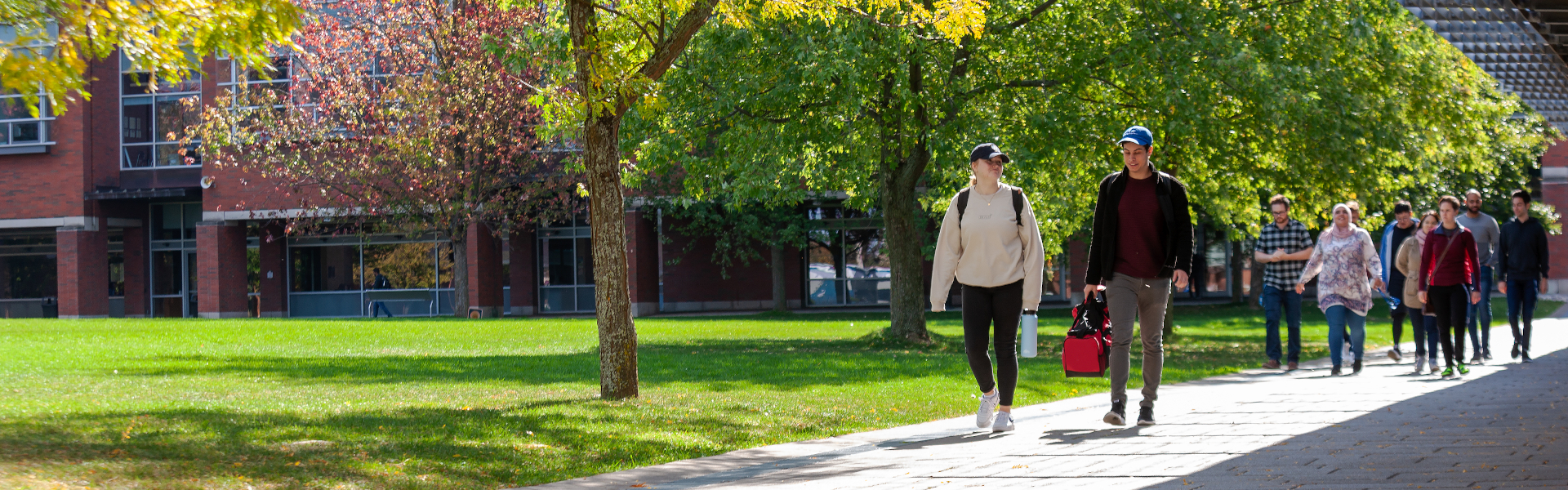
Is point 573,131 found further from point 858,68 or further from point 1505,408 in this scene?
point 1505,408

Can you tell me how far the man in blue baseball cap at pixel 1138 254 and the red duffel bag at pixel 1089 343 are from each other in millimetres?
64

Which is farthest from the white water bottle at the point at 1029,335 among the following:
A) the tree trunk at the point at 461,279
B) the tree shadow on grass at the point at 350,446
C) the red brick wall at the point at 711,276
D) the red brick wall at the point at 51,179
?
the red brick wall at the point at 51,179

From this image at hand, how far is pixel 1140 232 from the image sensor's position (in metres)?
6.75

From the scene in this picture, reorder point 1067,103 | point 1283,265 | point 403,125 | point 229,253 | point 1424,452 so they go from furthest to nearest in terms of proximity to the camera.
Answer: point 229,253
point 403,125
point 1067,103
point 1283,265
point 1424,452

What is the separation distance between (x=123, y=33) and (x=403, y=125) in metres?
21.3

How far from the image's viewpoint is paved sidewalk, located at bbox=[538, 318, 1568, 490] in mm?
5117

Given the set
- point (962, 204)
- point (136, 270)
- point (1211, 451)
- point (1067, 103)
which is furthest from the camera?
point (136, 270)

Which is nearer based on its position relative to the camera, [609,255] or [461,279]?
[609,255]

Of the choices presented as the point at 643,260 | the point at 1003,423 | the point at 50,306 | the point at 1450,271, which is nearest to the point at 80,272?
the point at 50,306

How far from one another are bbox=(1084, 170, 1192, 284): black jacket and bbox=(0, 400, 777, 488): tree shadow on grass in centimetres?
225

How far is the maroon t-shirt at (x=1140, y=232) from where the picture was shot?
6738 millimetres

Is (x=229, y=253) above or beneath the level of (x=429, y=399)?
above

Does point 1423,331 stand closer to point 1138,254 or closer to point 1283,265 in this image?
point 1283,265

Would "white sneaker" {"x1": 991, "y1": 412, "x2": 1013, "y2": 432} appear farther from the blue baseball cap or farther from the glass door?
the glass door
